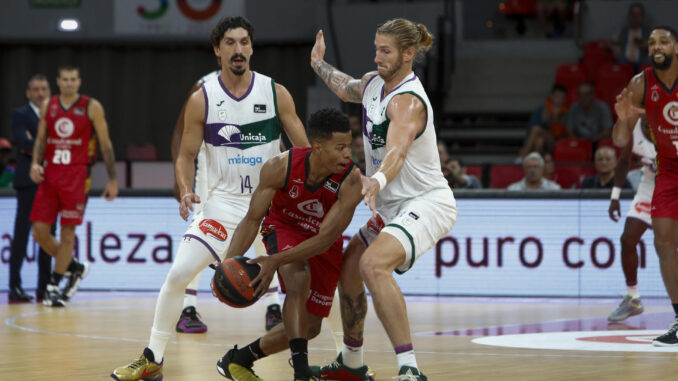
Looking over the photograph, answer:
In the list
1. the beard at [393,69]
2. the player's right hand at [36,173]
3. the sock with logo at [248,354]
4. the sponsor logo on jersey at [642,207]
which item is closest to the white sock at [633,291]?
the sponsor logo on jersey at [642,207]

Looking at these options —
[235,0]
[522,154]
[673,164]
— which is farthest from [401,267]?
[235,0]

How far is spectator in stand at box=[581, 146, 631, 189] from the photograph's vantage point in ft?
35.7

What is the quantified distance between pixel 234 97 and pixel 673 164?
2965mm

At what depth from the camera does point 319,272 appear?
5527 millimetres

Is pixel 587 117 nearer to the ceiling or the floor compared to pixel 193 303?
nearer to the ceiling

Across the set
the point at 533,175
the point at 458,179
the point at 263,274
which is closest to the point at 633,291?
the point at 533,175

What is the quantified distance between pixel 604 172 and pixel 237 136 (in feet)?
17.8

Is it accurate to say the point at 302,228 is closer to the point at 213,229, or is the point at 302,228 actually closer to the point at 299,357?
the point at 299,357

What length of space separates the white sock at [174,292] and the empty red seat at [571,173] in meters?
7.07

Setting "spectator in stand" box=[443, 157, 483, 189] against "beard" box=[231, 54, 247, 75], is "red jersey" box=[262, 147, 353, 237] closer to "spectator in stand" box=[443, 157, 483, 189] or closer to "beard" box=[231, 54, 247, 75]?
"beard" box=[231, 54, 247, 75]

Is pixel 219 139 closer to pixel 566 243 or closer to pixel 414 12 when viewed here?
pixel 566 243

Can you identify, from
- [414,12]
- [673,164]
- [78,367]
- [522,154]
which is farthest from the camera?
[414,12]

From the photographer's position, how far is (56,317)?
9047 mm

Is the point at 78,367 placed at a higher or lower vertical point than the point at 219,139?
lower
